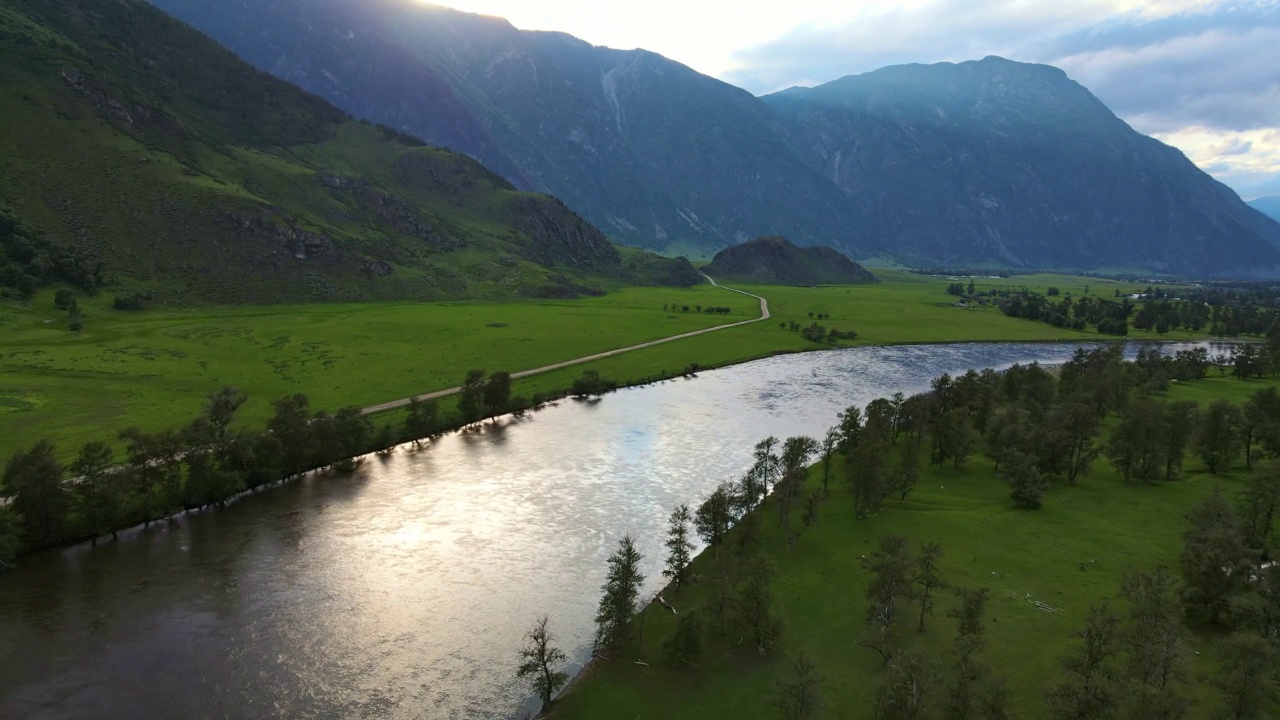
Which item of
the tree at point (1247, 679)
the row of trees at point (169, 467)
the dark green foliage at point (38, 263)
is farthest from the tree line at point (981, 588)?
the dark green foliage at point (38, 263)

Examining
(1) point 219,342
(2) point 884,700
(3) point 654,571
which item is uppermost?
(1) point 219,342

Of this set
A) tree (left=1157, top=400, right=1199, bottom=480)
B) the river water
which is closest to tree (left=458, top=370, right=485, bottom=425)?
the river water

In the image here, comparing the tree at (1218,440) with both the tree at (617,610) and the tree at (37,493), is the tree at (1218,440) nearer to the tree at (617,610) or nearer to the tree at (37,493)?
the tree at (617,610)

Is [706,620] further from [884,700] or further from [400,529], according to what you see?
[400,529]

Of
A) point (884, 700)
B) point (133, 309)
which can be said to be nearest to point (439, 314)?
point (133, 309)

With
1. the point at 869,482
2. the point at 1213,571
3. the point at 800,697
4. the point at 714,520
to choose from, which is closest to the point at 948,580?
the point at 869,482

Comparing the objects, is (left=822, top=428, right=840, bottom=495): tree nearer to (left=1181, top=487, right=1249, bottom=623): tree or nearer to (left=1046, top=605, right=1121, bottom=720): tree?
(left=1181, top=487, right=1249, bottom=623): tree

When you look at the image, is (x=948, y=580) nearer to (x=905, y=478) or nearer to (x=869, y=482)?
(x=869, y=482)
